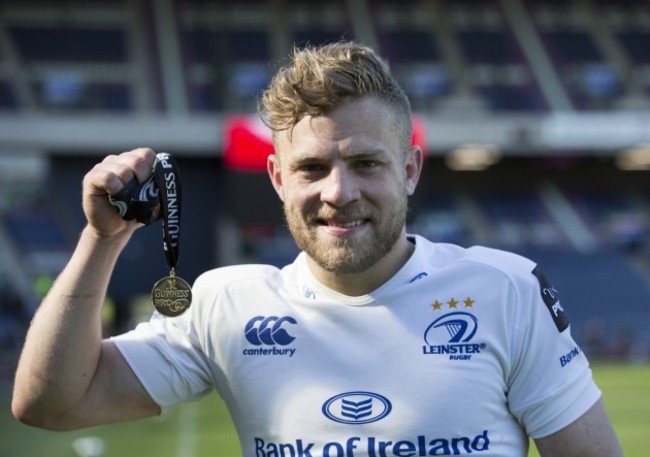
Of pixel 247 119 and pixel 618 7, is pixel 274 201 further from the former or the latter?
pixel 618 7

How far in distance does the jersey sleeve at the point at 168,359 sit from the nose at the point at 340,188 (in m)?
0.46

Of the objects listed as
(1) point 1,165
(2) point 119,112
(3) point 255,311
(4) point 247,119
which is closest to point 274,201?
(4) point 247,119

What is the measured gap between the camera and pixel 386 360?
222cm

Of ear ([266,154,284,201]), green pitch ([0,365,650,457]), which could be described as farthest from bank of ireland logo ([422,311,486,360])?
green pitch ([0,365,650,457])

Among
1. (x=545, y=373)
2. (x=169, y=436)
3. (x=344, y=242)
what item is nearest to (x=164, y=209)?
(x=344, y=242)

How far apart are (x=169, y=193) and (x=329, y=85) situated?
1.31 feet

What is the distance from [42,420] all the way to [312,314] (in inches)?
24.6

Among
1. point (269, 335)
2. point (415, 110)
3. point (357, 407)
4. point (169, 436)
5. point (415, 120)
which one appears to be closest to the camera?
point (357, 407)

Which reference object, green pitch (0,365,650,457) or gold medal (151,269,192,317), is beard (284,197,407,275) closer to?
gold medal (151,269,192,317)

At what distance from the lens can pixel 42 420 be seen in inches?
88.5

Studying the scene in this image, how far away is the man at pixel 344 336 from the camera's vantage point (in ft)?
7.04

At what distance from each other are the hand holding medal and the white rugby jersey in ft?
0.33

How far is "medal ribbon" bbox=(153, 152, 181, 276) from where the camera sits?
84.2 inches

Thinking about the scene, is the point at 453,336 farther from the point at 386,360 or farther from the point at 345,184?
the point at 345,184
